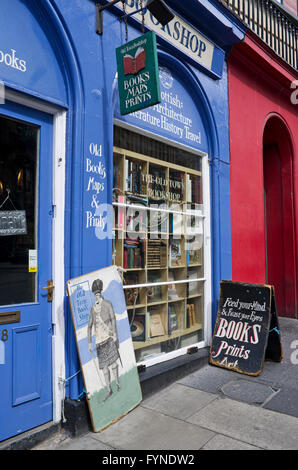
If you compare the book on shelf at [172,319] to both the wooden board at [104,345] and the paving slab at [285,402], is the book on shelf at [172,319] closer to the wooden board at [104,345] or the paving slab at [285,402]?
the wooden board at [104,345]

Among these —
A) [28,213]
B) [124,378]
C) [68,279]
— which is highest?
[28,213]

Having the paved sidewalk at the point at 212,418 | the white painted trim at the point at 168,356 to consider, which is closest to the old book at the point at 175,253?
the white painted trim at the point at 168,356

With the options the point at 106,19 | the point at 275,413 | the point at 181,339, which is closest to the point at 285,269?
the point at 181,339

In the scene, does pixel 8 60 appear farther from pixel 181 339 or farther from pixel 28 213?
pixel 181 339

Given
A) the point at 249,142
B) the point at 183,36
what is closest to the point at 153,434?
the point at 183,36

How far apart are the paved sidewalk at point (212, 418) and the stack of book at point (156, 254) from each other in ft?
4.62

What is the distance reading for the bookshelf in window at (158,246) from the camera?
13.2ft

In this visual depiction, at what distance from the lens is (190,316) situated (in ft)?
16.0

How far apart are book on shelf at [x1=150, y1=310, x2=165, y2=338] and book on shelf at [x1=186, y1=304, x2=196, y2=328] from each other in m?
0.52

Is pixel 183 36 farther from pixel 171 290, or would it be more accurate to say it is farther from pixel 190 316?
pixel 190 316

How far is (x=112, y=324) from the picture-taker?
132 inches

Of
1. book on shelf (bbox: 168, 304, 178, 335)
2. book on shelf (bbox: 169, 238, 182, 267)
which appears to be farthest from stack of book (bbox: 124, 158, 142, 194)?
book on shelf (bbox: 168, 304, 178, 335)
